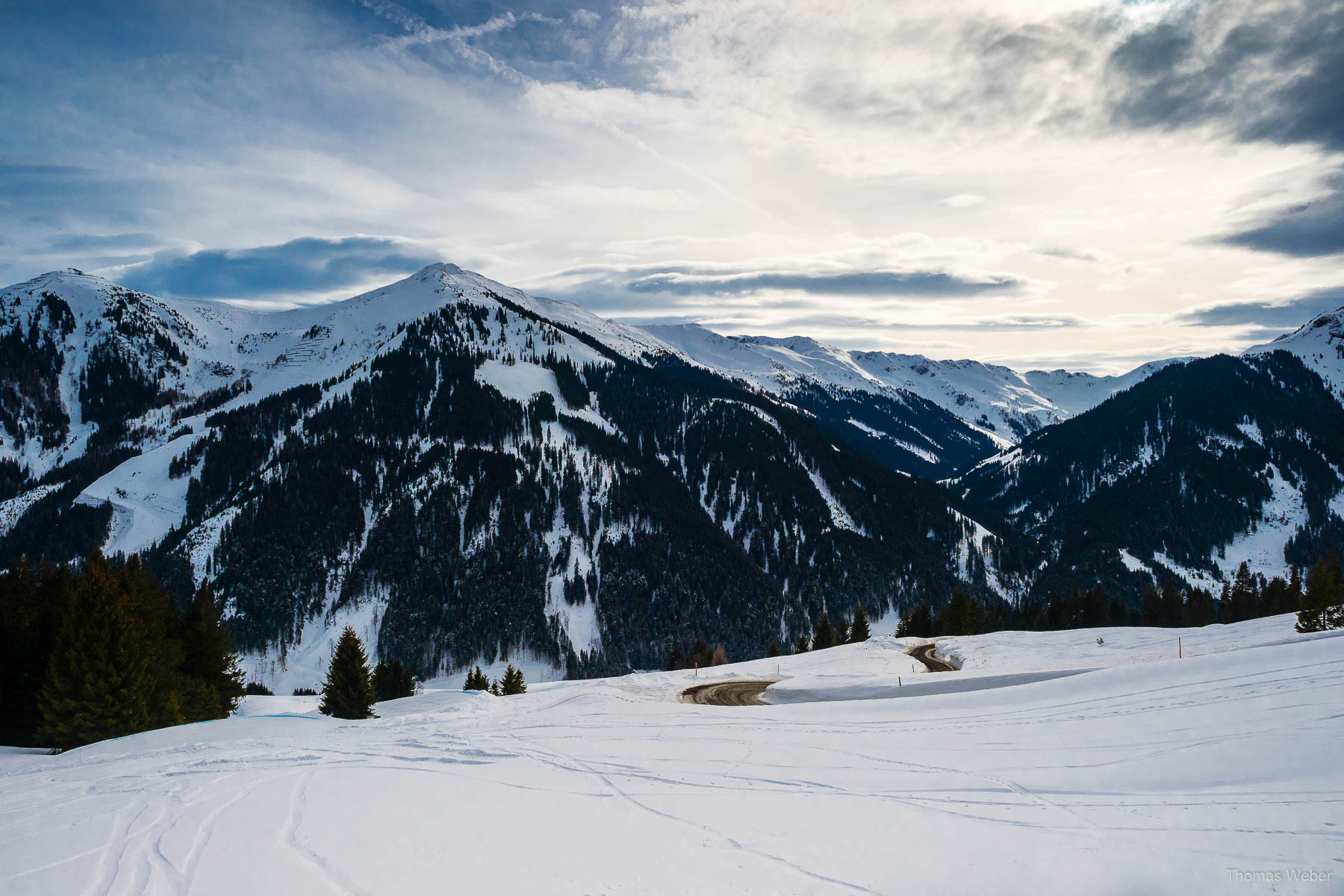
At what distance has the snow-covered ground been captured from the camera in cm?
1327

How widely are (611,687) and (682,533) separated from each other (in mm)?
147131

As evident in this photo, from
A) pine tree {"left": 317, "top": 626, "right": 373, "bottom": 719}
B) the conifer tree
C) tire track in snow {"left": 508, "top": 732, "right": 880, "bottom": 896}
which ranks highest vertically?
the conifer tree

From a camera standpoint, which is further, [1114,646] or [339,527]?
[339,527]

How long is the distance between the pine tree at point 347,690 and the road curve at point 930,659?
3995 centimetres

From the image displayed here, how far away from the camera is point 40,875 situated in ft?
45.1

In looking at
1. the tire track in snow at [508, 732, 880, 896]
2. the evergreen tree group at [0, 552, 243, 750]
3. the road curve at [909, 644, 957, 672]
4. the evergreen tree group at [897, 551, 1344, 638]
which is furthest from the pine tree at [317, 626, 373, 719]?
the evergreen tree group at [897, 551, 1344, 638]

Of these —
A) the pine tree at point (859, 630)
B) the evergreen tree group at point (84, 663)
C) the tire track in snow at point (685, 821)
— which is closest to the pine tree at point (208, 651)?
the evergreen tree group at point (84, 663)

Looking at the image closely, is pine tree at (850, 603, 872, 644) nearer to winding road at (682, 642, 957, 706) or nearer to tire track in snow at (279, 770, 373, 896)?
winding road at (682, 642, 957, 706)

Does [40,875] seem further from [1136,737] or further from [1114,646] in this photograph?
[1114,646]

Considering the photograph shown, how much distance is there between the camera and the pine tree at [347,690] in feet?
140

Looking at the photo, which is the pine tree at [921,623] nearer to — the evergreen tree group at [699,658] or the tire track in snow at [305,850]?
the evergreen tree group at [699,658]

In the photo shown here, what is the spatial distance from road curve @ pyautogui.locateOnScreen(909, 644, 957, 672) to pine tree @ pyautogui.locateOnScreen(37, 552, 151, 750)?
49016 millimetres

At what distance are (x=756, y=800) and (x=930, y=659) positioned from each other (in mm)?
45999

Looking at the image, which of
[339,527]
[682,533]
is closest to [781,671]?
[682,533]
